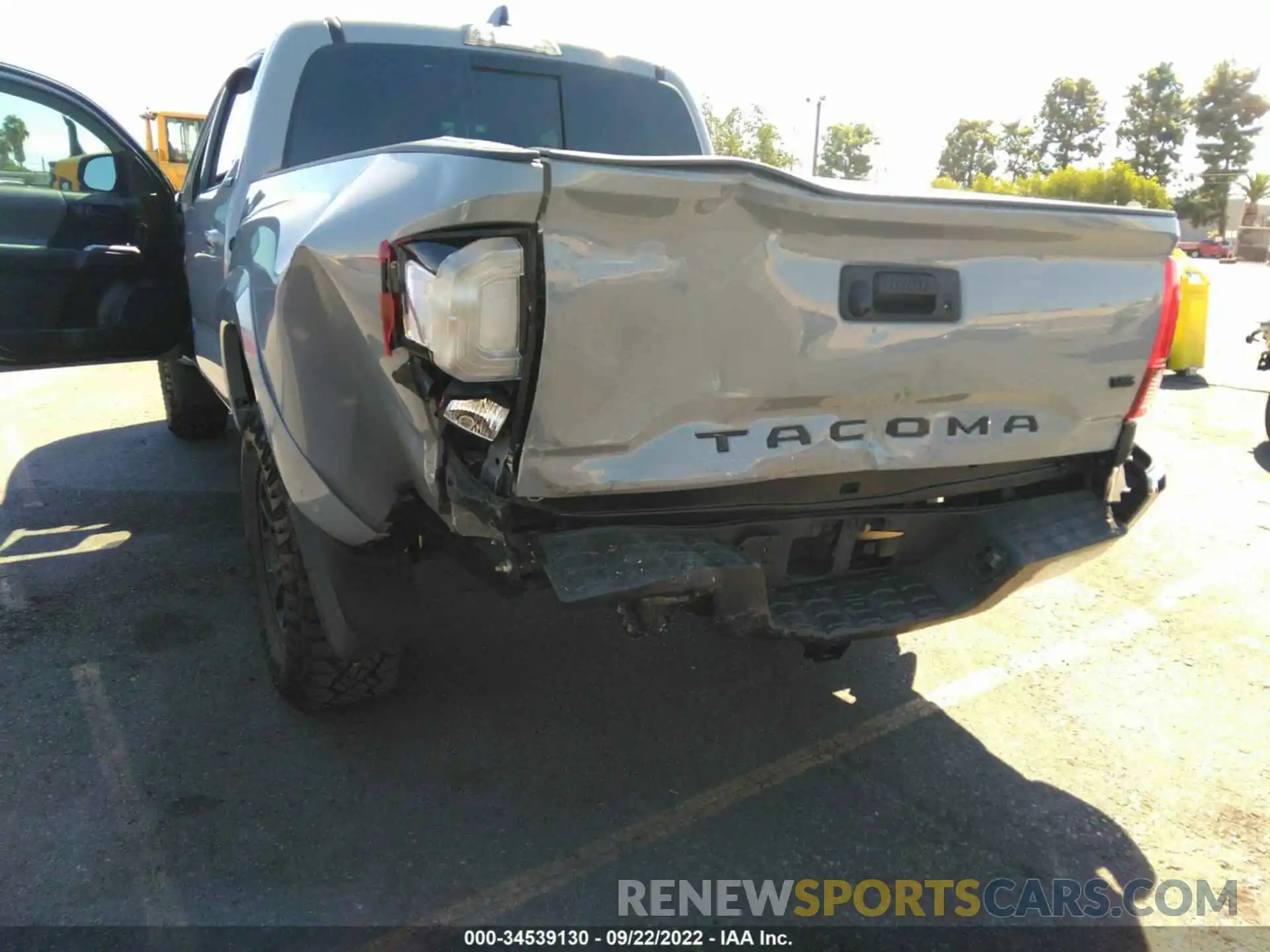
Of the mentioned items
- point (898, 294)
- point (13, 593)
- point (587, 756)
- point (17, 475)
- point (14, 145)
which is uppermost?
point (14, 145)

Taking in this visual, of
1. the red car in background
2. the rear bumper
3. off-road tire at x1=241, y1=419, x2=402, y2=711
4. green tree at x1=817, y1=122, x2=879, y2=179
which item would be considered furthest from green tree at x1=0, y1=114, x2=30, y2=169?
green tree at x1=817, y1=122, x2=879, y2=179

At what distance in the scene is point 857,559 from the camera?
2.66 m

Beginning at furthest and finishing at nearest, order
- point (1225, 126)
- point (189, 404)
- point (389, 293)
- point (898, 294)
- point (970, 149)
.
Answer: point (970, 149), point (1225, 126), point (189, 404), point (898, 294), point (389, 293)

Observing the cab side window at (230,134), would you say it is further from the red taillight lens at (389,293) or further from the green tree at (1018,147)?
the green tree at (1018,147)

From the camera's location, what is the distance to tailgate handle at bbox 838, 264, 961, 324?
2158 millimetres

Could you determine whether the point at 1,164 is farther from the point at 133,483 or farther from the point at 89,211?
the point at 133,483

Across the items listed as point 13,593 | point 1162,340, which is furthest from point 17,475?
point 1162,340

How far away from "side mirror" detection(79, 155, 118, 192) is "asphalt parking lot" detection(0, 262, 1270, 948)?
5.62ft

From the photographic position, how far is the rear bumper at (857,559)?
6.84ft

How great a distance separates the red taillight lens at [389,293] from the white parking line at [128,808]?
1459mm

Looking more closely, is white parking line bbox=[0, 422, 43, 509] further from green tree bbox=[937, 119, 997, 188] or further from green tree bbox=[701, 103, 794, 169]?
green tree bbox=[937, 119, 997, 188]

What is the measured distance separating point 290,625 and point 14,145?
3.02m

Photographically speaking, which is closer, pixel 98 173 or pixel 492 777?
pixel 492 777

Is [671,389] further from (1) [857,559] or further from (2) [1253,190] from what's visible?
(2) [1253,190]
